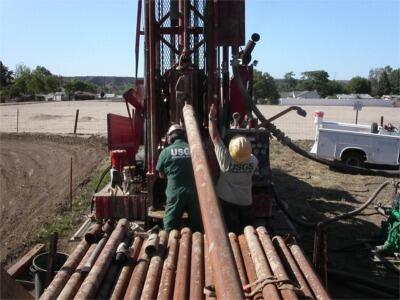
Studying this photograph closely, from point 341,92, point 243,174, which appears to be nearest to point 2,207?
point 243,174

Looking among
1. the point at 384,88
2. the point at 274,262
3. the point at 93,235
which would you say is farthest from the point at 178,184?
the point at 384,88

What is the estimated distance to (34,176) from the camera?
44.7ft

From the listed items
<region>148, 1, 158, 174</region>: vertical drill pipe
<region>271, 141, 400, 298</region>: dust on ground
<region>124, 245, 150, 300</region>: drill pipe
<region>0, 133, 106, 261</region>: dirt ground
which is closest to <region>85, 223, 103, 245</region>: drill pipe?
<region>124, 245, 150, 300</region>: drill pipe

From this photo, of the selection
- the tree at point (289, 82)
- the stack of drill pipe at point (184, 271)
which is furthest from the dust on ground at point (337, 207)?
the tree at point (289, 82)

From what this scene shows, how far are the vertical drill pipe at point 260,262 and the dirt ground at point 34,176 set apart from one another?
15.0ft

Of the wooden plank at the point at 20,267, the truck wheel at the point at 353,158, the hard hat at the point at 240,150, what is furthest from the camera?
the truck wheel at the point at 353,158

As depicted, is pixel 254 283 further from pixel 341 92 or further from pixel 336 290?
pixel 341 92

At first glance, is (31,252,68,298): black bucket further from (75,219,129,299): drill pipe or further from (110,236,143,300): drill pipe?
(110,236,143,300): drill pipe

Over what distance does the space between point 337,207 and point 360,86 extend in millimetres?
117714

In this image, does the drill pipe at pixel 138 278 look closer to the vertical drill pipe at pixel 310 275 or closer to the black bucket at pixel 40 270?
the vertical drill pipe at pixel 310 275

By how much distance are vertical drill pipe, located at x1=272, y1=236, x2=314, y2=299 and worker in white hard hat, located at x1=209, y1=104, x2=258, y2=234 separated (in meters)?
1.17

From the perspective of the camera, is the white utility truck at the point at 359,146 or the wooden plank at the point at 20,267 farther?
the white utility truck at the point at 359,146

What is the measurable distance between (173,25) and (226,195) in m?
2.78

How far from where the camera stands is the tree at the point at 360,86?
120062 mm
